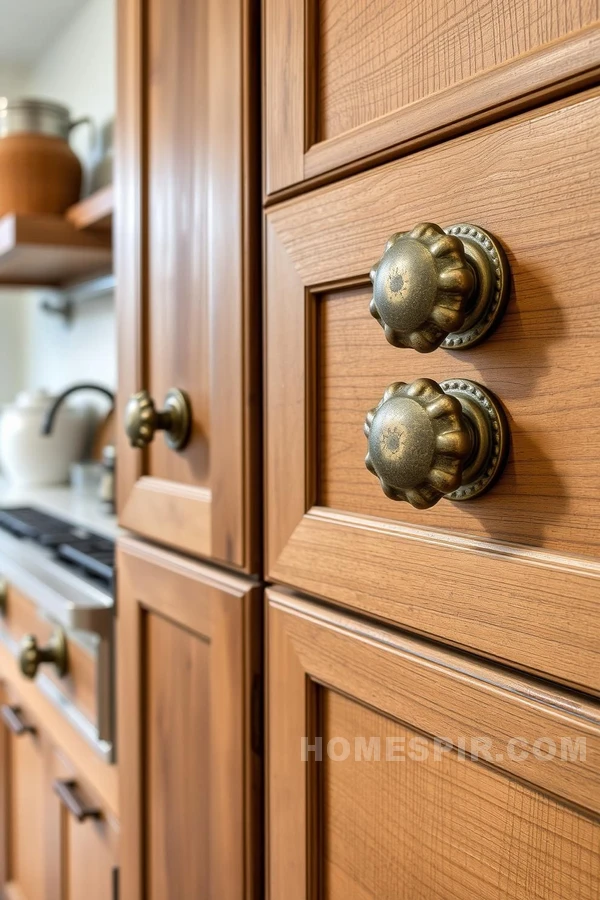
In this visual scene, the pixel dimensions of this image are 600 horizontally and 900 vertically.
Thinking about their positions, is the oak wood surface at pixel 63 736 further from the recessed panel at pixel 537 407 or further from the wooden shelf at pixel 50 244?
the wooden shelf at pixel 50 244

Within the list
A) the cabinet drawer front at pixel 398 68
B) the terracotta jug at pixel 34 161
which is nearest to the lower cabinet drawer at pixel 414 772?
the cabinet drawer front at pixel 398 68

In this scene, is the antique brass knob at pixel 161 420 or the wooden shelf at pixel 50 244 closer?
the antique brass knob at pixel 161 420

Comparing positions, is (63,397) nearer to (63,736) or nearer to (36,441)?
(36,441)

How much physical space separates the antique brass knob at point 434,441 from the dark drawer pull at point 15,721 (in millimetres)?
975

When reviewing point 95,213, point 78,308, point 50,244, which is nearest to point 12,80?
point 78,308

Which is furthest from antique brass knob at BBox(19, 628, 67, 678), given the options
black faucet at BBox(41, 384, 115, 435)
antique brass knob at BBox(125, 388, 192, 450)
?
black faucet at BBox(41, 384, 115, 435)

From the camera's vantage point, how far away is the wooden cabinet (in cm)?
88

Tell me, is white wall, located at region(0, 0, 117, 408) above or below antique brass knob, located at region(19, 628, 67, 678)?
above

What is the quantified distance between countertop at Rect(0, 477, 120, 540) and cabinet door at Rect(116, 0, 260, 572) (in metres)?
0.45

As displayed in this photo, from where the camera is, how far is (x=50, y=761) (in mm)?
1063

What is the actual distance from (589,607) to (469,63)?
0.24 m

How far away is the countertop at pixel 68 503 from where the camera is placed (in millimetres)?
1215

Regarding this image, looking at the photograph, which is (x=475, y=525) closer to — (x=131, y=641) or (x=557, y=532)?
(x=557, y=532)

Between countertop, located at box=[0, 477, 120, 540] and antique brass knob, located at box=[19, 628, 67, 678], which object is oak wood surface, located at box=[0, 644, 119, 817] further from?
countertop, located at box=[0, 477, 120, 540]
